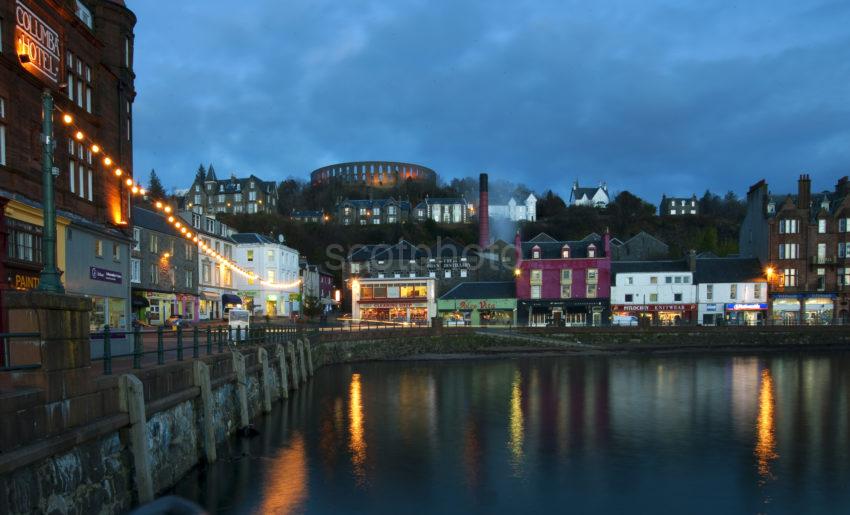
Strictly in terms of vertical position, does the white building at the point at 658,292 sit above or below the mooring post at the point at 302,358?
above

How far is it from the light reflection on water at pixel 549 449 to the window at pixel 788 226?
28.9 metres

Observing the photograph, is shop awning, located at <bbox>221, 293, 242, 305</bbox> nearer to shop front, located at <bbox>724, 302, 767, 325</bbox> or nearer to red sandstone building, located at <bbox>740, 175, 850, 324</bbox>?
shop front, located at <bbox>724, 302, 767, 325</bbox>

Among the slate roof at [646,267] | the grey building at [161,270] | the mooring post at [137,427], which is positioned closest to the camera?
the mooring post at [137,427]

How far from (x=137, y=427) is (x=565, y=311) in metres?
59.2

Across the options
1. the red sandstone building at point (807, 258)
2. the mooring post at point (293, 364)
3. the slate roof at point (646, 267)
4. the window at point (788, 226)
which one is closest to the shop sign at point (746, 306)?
the red sandstone building at point (807, 258)

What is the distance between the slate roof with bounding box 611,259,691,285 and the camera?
65625 millimetres

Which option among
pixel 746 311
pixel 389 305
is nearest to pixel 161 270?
pixel 389 305

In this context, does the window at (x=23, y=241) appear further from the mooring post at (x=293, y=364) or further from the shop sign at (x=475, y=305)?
the shop sign at (x=475, y=305)

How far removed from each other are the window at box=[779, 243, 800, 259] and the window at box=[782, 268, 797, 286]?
4.26ft

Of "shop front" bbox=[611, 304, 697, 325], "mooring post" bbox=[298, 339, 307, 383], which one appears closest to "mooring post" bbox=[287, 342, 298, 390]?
"mooring post" bbox=[298, 339, 307, 383]

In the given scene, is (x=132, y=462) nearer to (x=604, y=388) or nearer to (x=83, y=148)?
(x=83, y=148)

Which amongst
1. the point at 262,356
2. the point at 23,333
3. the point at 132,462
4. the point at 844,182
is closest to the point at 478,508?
the point at 132,462

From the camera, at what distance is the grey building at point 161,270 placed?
46.3 metres

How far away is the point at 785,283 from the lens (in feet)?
205
